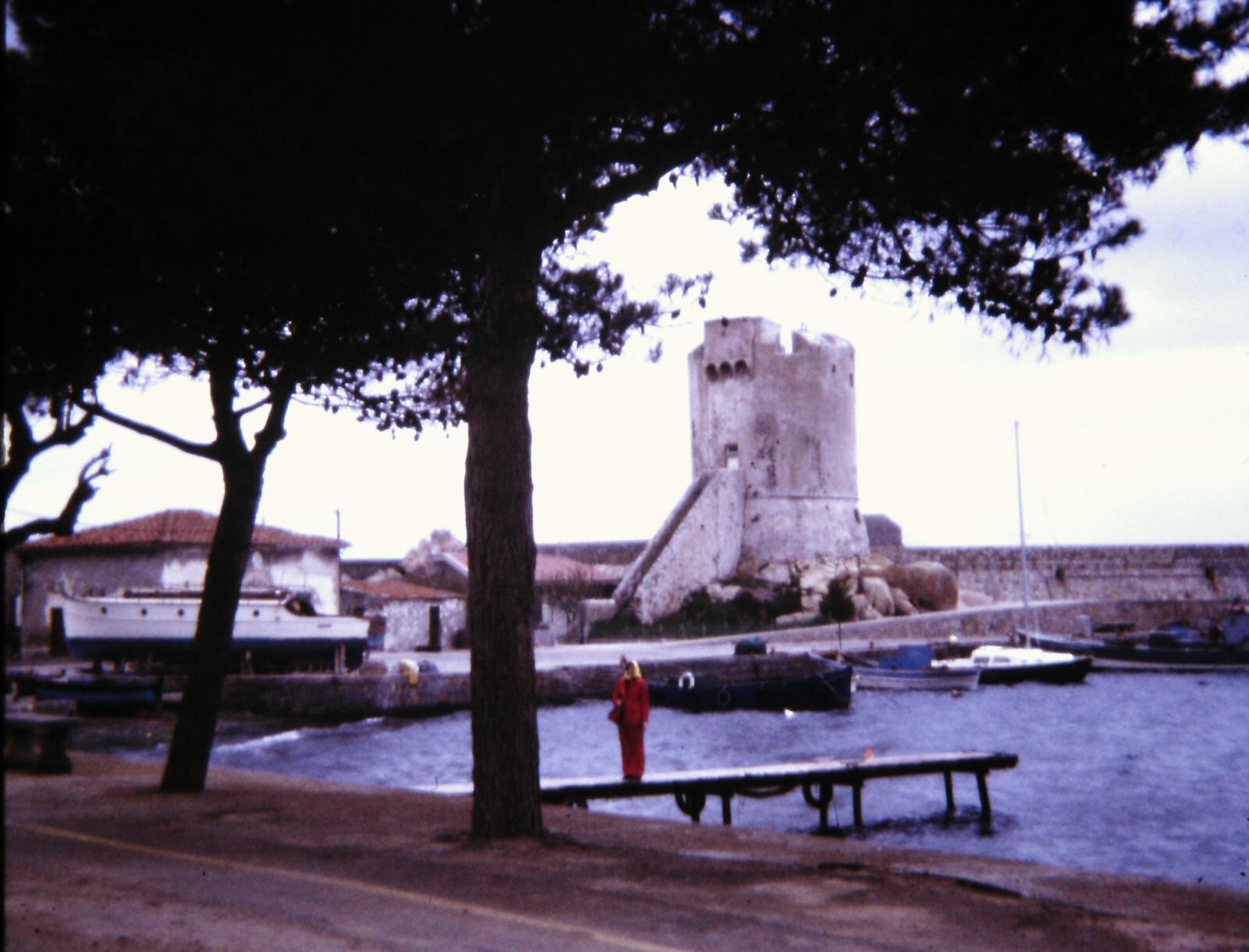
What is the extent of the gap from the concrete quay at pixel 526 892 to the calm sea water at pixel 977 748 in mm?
5278

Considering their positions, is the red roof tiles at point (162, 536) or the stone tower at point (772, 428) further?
the stone tower at point (772, 428)

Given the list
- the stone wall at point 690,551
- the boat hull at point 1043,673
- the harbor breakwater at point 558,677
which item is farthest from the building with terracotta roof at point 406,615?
the boat hull at point 1043,673

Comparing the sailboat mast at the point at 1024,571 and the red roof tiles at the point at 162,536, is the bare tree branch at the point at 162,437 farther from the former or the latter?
the sailboat mast at the point at 1024,571

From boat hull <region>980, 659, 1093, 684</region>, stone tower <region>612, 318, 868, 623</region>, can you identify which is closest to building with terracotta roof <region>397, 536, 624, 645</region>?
stone tower <region>612, 318, 868, 623</region>

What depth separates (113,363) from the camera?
8.41 metres

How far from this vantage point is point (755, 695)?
1118 inches

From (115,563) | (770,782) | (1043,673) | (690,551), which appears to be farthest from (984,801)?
(115,563)

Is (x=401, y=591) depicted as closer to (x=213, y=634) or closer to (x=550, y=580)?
(x=550, y=580)

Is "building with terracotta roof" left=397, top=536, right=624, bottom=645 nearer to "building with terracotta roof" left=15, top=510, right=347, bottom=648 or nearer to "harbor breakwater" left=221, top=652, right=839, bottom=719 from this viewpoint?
"harbor breakwater" left=221, top=652, right=839, bottom=719

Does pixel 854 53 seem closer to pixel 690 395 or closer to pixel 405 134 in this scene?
pixel 405 134

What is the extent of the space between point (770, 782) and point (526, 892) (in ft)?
23.4

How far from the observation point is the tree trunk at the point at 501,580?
263 inches

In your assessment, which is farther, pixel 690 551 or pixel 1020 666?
pixel 690 551

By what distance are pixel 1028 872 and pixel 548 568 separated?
39370mm
